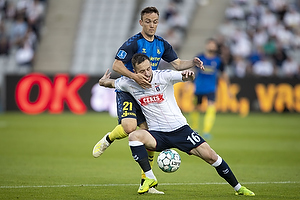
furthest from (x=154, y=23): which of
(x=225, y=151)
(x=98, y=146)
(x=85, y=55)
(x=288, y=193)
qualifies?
(x=85, y=55)

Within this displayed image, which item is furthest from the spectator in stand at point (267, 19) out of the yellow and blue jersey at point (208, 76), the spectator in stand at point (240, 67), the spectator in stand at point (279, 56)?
the yellow and blue jersey at point (208, 76)

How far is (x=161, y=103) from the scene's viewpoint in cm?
711

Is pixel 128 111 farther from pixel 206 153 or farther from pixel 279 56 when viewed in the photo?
pixel 279 56

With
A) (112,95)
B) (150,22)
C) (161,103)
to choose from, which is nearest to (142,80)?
(161,103)

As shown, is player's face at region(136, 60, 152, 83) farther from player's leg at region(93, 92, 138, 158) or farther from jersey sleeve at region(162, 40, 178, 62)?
jersey sleeve at region(162, 40, 178, 62)

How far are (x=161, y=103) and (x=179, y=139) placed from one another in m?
0.53

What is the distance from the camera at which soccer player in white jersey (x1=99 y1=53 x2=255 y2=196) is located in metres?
6.83

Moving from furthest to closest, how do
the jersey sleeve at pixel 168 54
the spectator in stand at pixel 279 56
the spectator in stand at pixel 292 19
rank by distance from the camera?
the spectator in stand at pixel 292 19 → the spectator in stand at pixel 279 56 → the jersey sleeve at pixel 168 54

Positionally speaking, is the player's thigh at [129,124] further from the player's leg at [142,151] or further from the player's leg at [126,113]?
the player's leg at [142,151]

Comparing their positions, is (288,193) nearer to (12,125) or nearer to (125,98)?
(125,98)

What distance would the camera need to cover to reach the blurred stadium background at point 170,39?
22.3 meters

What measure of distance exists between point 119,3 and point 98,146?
853 inches

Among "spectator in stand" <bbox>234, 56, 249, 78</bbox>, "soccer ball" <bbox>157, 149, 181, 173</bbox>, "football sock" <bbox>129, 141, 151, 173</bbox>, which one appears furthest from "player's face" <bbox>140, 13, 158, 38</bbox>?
"spectator in stand" <bbox>234, 56, 249, 78</bbox>

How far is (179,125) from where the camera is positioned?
23.1 feet
